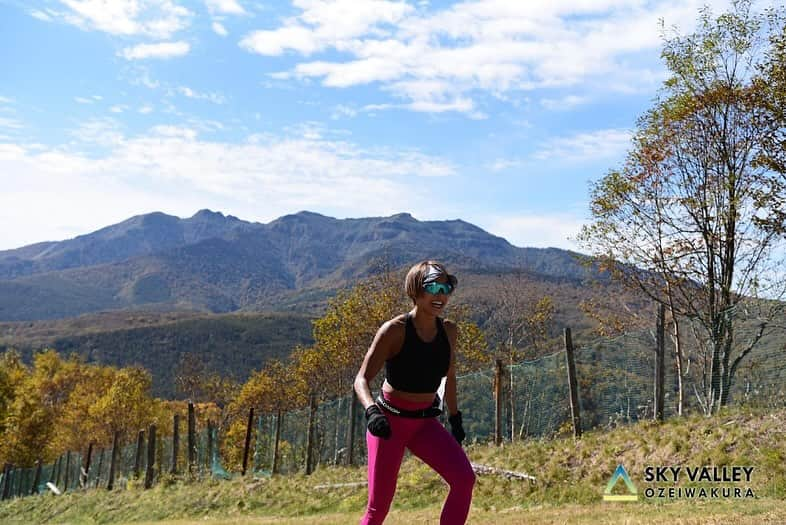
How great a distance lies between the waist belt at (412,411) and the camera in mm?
5121

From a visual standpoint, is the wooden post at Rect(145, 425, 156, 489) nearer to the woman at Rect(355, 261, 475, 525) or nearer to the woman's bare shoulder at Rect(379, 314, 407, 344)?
the woman at Rect(355, 261, 475, 525)

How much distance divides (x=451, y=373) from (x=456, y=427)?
21.3 inches

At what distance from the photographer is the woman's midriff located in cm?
513

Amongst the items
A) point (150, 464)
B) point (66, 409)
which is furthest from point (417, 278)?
point (66, 409)

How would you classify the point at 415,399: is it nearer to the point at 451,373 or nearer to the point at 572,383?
the point at 451,373

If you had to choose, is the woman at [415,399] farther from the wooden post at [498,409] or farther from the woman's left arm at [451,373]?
the wooden post at [498,409]

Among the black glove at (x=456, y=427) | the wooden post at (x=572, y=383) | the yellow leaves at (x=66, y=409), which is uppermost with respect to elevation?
the black glove at (x=456, y=427)

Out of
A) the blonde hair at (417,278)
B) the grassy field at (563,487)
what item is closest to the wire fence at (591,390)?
the grassy field at (563,487)

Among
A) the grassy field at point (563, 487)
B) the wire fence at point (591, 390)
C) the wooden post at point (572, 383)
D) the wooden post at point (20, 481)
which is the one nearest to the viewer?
the grassy field at point (563, 487)

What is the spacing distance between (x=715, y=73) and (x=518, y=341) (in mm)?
27079

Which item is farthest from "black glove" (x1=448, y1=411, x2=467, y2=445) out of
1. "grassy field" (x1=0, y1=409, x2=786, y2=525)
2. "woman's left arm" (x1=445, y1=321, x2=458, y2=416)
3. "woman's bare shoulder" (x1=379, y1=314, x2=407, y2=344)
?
"grassy field" (x1=0, y1=409, x2=786, y2=525)

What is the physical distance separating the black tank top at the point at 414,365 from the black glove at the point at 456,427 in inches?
26.1

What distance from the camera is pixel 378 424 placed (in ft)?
16.1

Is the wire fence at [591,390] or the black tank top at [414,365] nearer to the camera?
the black tank top at [414,365]
